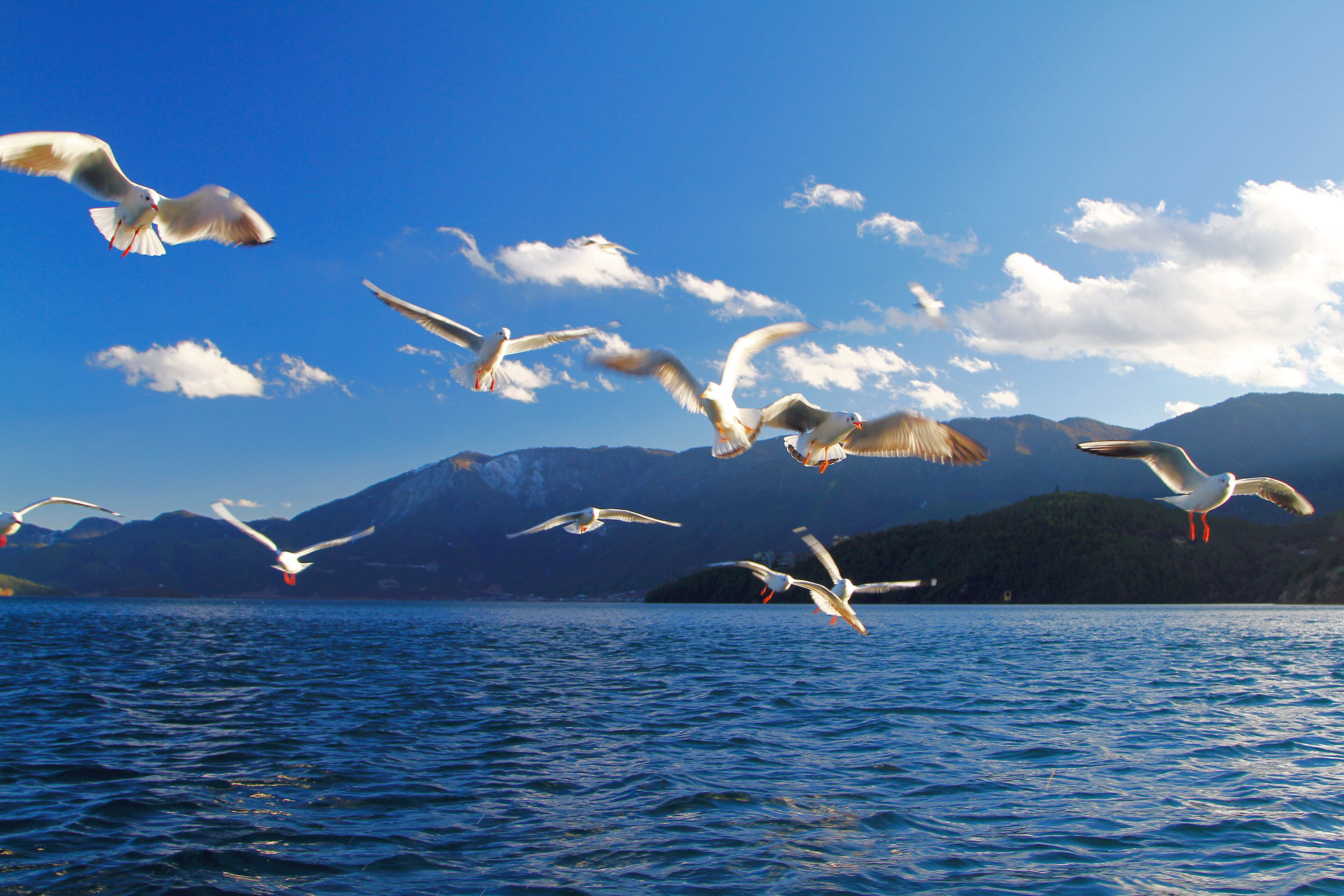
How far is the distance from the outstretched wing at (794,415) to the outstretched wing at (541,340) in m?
4.21

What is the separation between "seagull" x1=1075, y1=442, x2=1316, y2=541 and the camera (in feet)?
47.5

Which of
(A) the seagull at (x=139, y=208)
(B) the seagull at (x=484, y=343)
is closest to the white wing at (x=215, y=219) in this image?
(A) the seagull at (x=139, y=208)

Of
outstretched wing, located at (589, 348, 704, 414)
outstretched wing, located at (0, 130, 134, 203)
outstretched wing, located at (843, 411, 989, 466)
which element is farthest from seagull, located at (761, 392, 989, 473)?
outstretched wing, located at (0, 130, 134, 203)

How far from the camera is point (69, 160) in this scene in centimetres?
1272

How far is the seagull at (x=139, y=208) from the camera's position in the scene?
41.6 ft

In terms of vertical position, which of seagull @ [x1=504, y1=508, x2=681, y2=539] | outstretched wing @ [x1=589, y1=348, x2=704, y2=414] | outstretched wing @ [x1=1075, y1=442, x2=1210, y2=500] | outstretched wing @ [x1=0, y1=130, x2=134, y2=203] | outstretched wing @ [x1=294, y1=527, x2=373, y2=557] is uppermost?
outstretched wing @ [x1=0, y1=130, x2=134, y2=203]

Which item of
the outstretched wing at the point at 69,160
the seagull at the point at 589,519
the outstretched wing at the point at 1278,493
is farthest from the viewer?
the seagull at the point at 589,519

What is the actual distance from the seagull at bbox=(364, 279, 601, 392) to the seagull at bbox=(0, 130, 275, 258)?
11.5 ft

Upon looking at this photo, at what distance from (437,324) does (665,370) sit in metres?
5.03

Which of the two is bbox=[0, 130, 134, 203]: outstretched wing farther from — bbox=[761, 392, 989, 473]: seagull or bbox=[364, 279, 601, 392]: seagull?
bbox=[761, 392, 989, 473]: seagull

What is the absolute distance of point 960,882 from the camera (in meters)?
10.0

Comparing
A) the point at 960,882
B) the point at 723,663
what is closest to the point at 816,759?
the point at 960,882

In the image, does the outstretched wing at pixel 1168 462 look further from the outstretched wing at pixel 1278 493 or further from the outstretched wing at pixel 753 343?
the outstretched wing at pixel 753 343

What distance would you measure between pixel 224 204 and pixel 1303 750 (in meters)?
23.7
